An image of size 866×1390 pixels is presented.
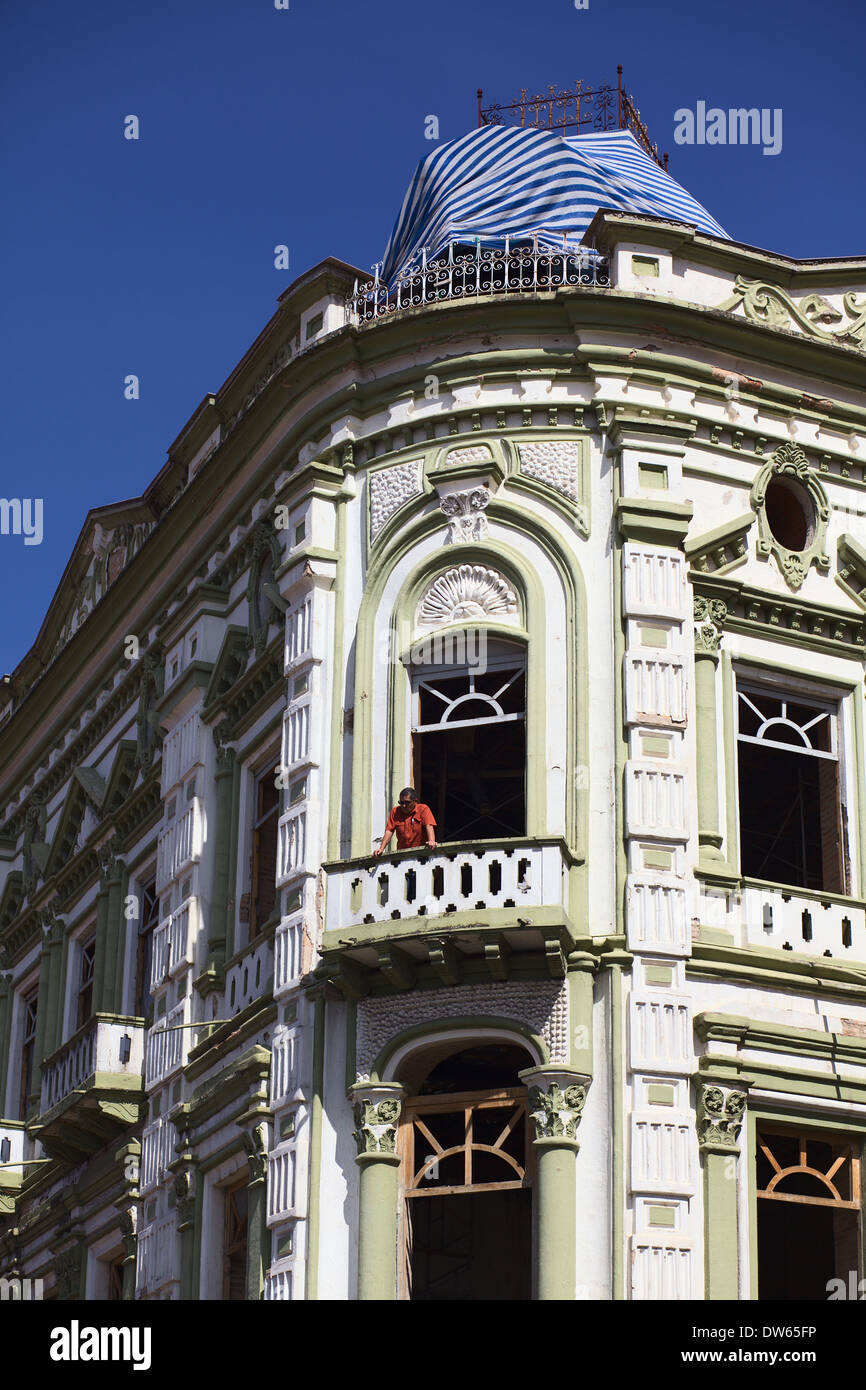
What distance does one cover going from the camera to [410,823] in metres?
23.6

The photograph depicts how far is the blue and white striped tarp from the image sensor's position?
28203 millimetres

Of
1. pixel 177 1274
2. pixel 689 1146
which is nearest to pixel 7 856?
pixel 177 1274

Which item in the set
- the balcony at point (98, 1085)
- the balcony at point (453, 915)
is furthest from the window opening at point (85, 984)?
the balcony at point (453, 915)

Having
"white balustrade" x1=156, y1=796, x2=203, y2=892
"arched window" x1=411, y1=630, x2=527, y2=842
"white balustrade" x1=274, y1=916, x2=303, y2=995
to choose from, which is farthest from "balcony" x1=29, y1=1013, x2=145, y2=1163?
"arched window" x1=411, y1=630, x2=527, y2=842

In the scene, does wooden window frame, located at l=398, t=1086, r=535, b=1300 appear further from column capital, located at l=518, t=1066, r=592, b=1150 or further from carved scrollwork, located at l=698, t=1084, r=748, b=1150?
carved scrollwork, located at l=698, t=1084, r=748, b=1150

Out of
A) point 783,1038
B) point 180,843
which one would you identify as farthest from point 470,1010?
point 180,843

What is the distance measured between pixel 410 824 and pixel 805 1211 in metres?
7.04

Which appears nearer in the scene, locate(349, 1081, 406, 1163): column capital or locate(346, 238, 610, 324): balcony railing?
locate(349, 1081, 406, 1163): column capital

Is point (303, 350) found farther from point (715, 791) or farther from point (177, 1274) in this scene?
point (177, 1274)

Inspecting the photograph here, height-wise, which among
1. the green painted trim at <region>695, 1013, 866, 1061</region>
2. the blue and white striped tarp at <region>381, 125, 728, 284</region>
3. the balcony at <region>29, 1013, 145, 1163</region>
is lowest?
the green painted trim at <region>695, 1013, 866, 1061</region>

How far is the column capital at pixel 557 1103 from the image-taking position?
22062 millimetres

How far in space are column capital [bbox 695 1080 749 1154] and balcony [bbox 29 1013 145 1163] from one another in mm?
7906

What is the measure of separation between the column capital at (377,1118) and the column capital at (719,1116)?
9.12 ft

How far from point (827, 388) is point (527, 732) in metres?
5.53
